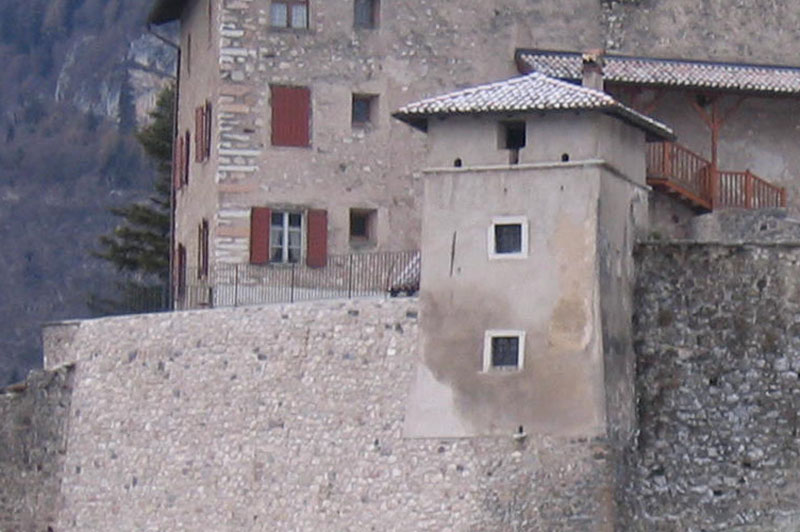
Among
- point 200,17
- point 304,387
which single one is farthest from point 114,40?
point 304,387

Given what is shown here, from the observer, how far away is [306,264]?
53.9 metres

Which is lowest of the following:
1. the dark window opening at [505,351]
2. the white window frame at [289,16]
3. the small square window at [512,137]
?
the dark window opening at [505,351]

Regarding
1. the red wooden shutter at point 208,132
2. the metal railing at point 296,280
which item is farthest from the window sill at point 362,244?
the red wooden shutter at point 208,132

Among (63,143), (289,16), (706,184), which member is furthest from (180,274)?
(63,143)

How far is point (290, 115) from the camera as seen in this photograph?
5438 cm

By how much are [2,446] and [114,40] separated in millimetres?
66428

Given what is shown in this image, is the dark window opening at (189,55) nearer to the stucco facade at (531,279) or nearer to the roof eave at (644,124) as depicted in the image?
the stucco facade at (531,279)

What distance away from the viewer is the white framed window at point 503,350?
44.7 m

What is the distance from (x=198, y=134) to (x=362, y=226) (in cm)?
405

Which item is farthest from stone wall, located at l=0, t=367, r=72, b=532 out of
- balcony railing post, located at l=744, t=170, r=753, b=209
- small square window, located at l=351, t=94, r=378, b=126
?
balcony railing post, located at l=744, t=170, r=753, b=209

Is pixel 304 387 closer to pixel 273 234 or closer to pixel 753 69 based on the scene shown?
pixel 273 234

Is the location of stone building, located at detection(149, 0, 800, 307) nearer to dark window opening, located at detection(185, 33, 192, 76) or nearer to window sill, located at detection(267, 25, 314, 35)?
window sill, located at detection(267, 25, 314, 35)

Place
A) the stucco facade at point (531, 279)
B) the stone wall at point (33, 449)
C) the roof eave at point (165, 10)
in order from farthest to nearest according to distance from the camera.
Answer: the roof eave at point (165, 10)
the stone wall at point (33, 449)
the stucco facade at point (531, 279)

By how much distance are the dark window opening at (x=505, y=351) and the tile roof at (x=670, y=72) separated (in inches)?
424
